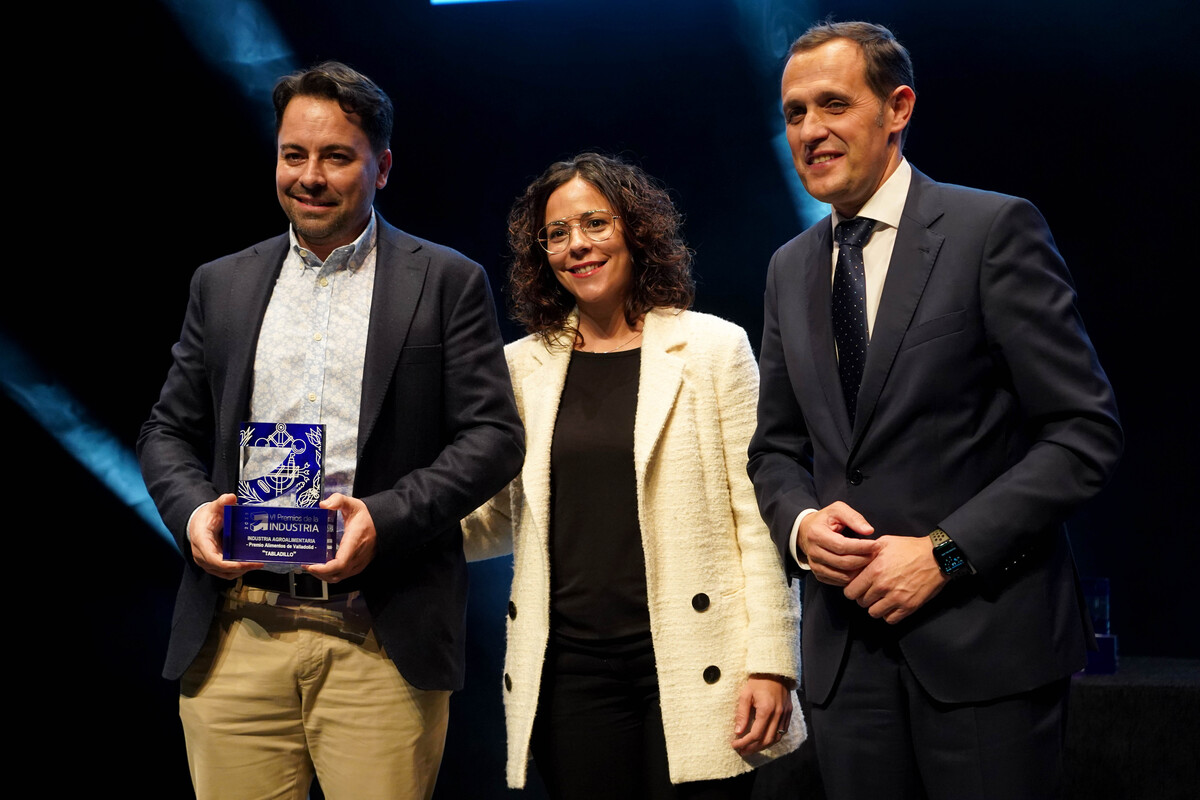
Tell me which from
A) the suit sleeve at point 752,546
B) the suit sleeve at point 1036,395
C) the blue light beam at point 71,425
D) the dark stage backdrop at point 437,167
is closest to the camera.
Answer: the suit sleeve at point 1036,395

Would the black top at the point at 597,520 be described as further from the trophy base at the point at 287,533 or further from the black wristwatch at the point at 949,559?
the black wristwatch at the point at 949,559

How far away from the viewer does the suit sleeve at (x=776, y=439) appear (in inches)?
74.7

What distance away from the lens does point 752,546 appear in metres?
2.13

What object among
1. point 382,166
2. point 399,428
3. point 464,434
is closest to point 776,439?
point 464,434

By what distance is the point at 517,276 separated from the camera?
2.46 meters

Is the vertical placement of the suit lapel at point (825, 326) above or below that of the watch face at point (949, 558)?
above

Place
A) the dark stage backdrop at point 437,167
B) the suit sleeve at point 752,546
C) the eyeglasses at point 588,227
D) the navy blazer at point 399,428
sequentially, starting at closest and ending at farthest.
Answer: the navy blazer at point 399,428 < the suit sleeve at point 752,546 < the eyeglasses at point 588,227 < the dark stage backdrop at point 437,167

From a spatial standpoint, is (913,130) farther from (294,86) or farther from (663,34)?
(294,86)

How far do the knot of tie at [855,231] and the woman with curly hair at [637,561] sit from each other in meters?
0.41

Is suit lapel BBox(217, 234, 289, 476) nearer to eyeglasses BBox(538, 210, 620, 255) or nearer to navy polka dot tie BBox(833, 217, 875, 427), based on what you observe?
eyeglasses BBox(538, 210, 620, 255)

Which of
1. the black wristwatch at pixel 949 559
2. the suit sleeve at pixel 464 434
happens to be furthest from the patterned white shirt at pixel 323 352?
the black wristwatch at pixel 949 559

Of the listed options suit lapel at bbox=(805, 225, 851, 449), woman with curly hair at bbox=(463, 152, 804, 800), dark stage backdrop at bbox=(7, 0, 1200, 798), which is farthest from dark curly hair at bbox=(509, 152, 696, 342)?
dark stage backdrop at bbox=(7, 0, 1200, 798)

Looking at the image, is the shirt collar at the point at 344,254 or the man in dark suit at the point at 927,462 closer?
the man in dark suit at the point at 927,462

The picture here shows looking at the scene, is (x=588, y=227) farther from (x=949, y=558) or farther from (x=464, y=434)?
(x=949, y=558)
